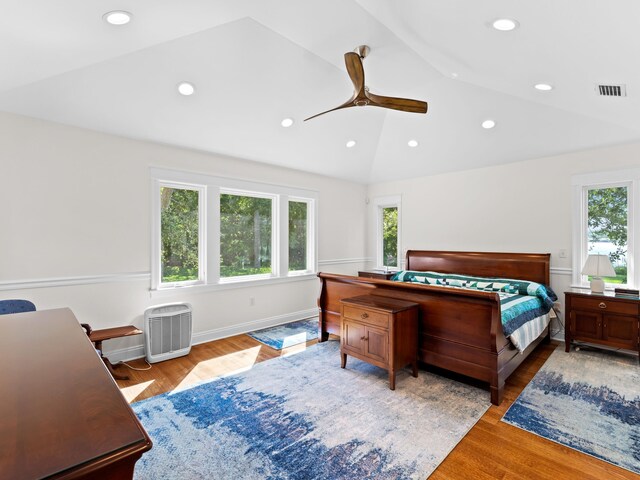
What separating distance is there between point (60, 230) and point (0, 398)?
2.86 metres

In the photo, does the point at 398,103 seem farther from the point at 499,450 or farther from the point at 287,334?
the point at 287,334

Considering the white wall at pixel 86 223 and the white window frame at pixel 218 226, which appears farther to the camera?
the white window frame at pixel 218 226

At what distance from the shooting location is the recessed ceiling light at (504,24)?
2.04 m

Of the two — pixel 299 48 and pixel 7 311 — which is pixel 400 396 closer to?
pixel 7 311

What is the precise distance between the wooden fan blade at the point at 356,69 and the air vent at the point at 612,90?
77.6 inches

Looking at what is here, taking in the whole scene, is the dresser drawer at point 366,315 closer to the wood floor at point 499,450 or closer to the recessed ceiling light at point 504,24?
the wood floor at point 499,450

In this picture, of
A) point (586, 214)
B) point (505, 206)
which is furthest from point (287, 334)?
point (586, 214)

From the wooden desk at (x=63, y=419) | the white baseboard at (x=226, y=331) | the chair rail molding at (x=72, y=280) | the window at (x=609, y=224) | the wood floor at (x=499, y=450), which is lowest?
the wood floor at (x=499, y=450)

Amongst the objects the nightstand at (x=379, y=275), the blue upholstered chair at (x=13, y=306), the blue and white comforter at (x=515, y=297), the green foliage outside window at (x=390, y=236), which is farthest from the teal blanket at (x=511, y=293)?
the blue upholstered chair at (x=13, y=306)

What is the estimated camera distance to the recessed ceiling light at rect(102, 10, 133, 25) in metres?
2.06

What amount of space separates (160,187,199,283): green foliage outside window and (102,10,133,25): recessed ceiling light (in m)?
2.02

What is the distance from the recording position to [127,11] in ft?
6.83

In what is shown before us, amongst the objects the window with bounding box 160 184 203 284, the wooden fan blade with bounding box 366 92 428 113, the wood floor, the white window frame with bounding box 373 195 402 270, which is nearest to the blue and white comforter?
the wood floor

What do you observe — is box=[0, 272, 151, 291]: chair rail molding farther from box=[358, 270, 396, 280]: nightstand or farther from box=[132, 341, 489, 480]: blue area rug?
box=[358, 270, 396, 280]: nightstand
